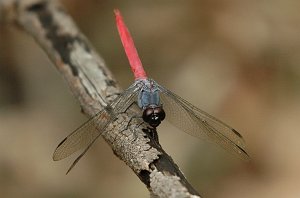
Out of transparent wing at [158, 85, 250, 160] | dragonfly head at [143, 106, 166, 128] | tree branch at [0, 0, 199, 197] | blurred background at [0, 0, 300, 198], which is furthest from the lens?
blurred background at [0, 0, 300, 198]

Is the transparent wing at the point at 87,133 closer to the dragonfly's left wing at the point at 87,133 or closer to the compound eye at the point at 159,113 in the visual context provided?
the dragonfly's left wing at the point at 87,133

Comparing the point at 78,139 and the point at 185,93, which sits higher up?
the point at 185,93

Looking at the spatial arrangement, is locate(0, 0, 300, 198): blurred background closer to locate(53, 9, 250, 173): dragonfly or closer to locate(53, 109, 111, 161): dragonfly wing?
locate(53, 9, 250, 173): dragonfly

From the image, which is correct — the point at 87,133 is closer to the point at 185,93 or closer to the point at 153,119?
the point at 153,119

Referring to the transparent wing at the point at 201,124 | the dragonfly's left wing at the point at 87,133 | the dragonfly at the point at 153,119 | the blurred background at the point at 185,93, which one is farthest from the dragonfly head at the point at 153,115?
the blurred background at the point at 185,93

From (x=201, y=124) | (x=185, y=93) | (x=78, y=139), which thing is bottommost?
(x=78, y=139)

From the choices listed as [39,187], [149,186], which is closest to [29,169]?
[39,187]

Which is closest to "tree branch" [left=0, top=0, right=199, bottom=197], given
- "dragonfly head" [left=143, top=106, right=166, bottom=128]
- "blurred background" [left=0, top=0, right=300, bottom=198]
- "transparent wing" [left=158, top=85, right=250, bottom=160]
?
"dragonfly head" [left=143, top=106, right=166, bottom=128]

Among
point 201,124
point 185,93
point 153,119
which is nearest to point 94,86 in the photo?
point 153,119
